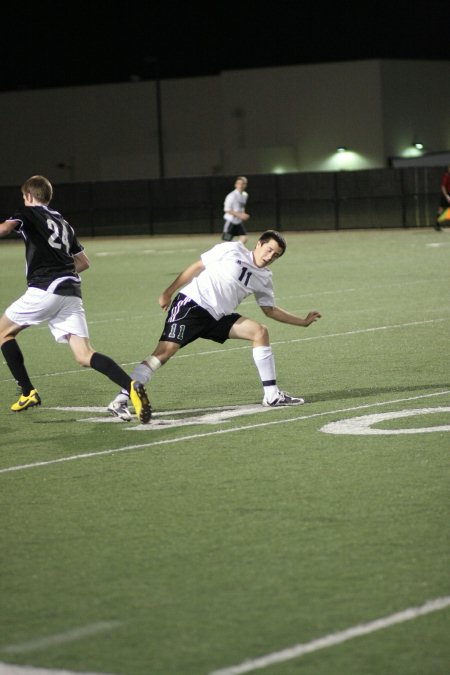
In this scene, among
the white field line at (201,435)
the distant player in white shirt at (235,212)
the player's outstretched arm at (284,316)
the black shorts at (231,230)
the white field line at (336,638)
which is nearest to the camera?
the white field line at (336,638)

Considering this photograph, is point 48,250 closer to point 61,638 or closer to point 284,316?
point 284,316

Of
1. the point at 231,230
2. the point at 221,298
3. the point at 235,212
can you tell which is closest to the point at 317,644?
the point at 221,298

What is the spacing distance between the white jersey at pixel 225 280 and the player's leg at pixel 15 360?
1447 mm

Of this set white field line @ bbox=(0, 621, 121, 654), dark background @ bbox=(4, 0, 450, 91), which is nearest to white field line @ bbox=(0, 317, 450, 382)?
white field line @ bbox=(0, 621, 121, 654)

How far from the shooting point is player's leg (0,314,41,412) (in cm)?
1045

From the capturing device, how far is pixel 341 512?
6867 mm

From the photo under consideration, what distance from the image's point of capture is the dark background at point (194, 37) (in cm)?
6488

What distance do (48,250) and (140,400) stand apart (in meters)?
1.54

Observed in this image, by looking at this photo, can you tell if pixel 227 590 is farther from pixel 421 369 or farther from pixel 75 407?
pixel 421 369

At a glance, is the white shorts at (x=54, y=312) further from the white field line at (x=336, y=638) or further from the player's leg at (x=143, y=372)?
the white field line at (x=336, y=638)

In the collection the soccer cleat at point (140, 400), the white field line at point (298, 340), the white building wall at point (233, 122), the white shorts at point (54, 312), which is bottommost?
the white field line at point (298, 340)

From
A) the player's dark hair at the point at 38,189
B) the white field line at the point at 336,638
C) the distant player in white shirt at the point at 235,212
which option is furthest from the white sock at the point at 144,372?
the distant player in white shirt at the point at 235,212

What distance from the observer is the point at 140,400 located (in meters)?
9.34

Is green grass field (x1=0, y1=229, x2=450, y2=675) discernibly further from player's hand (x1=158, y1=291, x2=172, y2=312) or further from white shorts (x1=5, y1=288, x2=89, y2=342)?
player's hand (x1=158, y1=291, x2=172, y2=312)
